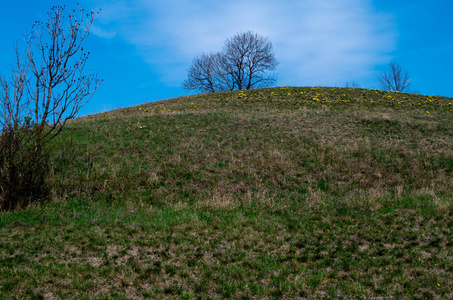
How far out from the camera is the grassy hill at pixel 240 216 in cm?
584

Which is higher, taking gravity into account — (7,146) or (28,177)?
(7,146)

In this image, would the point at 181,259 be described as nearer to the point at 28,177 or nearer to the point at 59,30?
the point at 28,177

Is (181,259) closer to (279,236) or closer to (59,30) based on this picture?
(279,236)

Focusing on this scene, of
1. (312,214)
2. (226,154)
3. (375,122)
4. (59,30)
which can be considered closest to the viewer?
(312,214)

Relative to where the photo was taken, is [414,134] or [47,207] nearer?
[47,207]

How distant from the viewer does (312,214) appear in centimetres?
923

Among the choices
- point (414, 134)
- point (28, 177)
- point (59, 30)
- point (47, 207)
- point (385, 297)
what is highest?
point (59, 30)

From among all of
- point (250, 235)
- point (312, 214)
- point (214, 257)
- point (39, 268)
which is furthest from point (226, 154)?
point (39, 268)

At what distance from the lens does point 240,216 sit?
9.09m

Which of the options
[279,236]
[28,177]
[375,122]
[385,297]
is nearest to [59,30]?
[28,177]

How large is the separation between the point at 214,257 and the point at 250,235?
4.34 feet

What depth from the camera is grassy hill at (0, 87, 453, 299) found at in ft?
19.2

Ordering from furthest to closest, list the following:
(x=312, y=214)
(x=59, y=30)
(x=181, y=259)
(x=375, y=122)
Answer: (x=375, y=122) → (x=59, y=30) → (x=312, y=214) → (x=181, y=259)

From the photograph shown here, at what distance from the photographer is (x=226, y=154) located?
591 inches
